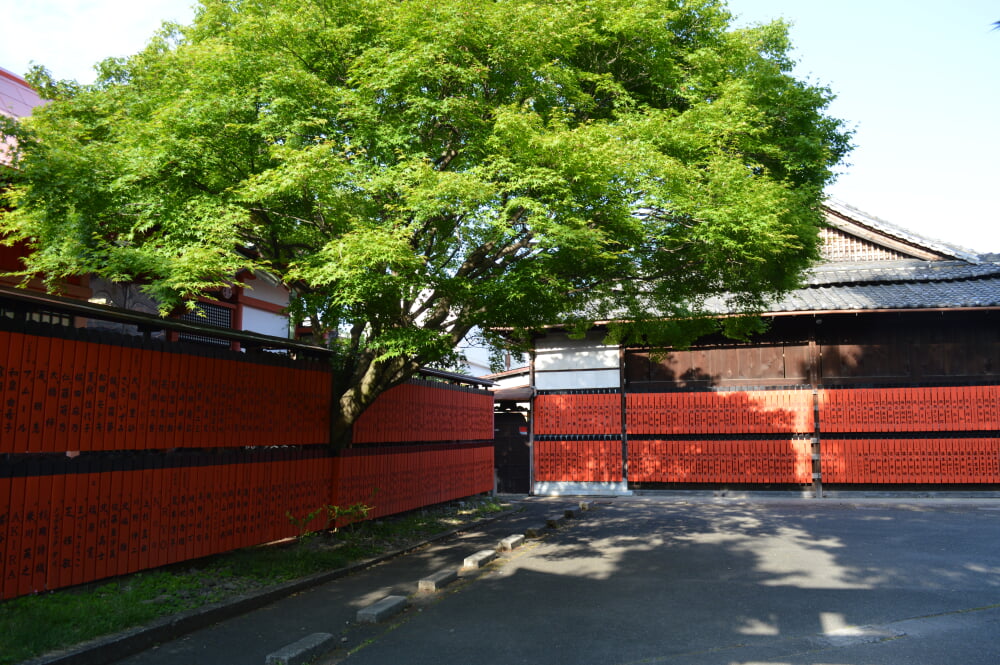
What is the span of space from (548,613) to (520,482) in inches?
607

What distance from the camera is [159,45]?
12156 millimetres

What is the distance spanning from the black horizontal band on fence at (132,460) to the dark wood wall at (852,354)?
39.8 feet

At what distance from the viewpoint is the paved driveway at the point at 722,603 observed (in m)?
6.04

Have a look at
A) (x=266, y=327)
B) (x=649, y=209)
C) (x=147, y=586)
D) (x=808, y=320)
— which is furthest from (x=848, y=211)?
(x=147, y=586)

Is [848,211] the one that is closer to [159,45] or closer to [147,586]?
[159,45]

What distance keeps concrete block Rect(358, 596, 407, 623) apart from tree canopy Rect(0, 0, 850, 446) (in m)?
2.92

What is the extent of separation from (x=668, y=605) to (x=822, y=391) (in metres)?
14.2

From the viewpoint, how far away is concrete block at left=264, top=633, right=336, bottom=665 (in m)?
5.70

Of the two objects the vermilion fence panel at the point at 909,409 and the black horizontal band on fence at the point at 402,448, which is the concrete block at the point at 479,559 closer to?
the black horizontal band on fence at the point at 402,448

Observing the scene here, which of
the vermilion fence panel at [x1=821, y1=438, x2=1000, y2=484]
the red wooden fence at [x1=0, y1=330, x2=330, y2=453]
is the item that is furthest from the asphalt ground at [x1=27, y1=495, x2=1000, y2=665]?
the vermilion fence panel at [x1=821, y1=438, x2=1000, y2=484]

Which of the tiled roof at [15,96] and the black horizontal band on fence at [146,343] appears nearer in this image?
the black horizontal band on fence at [146,343]

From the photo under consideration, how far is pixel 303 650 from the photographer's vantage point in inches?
231

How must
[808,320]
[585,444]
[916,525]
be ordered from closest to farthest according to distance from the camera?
[916,525]
[808,320]
[585,444]

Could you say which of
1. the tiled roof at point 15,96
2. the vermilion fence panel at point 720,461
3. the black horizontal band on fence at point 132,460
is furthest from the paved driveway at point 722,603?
the tiled roof at point 15,96
